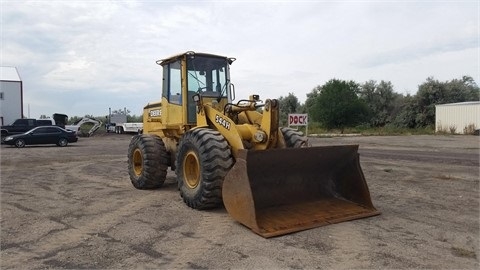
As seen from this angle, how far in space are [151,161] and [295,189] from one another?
3.72 meters

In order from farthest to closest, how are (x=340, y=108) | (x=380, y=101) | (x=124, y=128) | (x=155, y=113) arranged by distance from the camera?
(x=380, y=101) → (x=340, y=108) → (x=124, y=128) → (x=155, y=113)

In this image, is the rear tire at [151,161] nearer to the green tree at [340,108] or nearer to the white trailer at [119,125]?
the white trailer at [119,125]

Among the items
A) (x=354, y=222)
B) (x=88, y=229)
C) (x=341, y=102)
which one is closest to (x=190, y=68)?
Result: (x=88, y=229)

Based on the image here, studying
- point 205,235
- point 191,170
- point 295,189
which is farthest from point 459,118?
point 205,235

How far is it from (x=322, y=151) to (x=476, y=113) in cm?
4197

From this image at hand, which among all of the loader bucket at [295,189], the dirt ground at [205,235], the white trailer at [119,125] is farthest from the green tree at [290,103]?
the loader bucket at [295,189]

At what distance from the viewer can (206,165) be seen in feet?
23.1

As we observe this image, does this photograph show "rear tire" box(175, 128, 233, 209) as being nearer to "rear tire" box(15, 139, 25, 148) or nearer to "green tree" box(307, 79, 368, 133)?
"rear tire" box(15, 139, 25, 148)

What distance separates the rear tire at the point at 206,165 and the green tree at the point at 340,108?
5238 centimetres

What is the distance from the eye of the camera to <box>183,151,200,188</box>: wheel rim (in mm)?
7766

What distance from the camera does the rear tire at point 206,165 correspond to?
701 centimetres

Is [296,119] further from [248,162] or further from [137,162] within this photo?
[248,162]

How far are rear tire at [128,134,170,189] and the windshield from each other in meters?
1.75

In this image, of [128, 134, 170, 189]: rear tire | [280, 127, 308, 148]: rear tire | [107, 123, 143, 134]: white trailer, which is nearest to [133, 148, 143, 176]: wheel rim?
[128, 134, 170, 189]: rear tire
